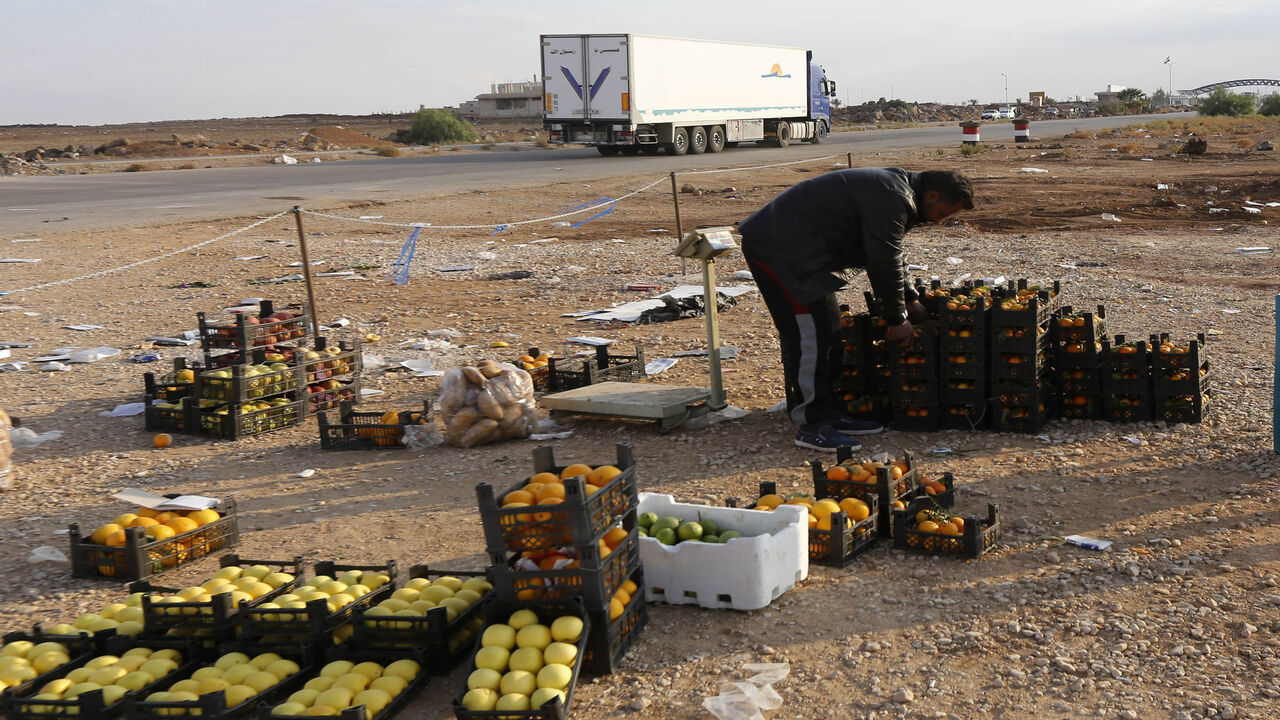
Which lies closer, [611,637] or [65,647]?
[611,637]

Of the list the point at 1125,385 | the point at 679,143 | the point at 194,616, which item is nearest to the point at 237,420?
the point at 194,616

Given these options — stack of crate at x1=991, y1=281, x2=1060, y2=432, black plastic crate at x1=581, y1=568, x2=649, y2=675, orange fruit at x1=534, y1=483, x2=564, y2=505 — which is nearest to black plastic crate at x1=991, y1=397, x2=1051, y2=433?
stack of crate at x1=991, y1=281, x2=1060, y2=432

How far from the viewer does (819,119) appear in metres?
42.7

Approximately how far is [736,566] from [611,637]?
0.72 m

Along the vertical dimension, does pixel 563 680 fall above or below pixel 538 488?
below

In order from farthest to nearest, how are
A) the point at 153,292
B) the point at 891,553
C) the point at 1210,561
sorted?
the point at 153,292 < the point at 891,553 < the point at 1210,561

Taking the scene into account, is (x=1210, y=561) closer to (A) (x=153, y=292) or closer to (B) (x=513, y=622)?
(B) (x=513, y=622)

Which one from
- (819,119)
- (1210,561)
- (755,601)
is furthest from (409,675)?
(819,119)

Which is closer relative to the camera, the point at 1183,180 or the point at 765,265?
the point at 765,265

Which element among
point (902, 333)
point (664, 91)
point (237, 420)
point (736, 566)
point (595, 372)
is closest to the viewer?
point (736, 566)

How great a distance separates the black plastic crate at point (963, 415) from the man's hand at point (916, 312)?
569 millimetres

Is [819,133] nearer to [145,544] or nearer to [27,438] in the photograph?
[27,438]

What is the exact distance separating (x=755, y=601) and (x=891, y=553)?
3.21ft

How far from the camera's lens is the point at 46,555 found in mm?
5512
